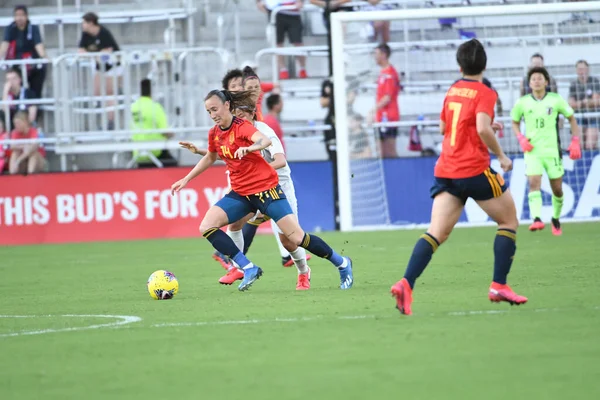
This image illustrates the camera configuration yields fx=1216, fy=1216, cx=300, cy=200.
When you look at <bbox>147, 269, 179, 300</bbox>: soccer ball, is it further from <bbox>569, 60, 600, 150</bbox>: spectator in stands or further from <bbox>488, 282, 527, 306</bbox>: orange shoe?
<bbox>569, 60, 600, 150</bbox>: spectator in stands

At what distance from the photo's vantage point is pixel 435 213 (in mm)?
8523


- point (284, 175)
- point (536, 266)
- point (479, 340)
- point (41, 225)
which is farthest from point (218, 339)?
point (41, 225)

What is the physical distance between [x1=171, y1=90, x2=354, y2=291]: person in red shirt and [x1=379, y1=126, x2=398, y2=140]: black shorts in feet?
32.1

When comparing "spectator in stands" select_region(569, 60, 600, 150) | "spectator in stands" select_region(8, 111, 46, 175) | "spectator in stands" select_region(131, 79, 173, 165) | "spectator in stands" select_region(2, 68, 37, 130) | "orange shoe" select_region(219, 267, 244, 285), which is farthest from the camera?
"spectator in stands" select_region(2, 68, 37, 130)

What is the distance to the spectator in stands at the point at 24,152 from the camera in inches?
842

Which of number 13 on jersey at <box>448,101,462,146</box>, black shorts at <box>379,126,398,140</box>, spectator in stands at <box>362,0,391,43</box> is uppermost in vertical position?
spectator in stands at <box>362,0,391,43</box>

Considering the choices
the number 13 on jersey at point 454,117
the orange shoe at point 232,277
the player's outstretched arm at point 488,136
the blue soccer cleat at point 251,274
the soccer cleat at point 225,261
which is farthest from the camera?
the soccer cleat at point 225,261

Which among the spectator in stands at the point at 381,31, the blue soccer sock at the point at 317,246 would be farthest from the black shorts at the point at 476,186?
the spectator in stands at the point at 381,31

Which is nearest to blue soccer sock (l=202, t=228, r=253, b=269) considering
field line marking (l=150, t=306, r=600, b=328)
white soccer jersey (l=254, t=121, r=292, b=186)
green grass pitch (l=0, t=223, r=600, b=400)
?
green grass pitch (l=0, t=223, r=600, b=400)

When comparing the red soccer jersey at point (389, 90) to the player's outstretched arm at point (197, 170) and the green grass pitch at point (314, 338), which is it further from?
the player's outstretched arm at point (197, 170)

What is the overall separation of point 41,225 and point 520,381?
16009 millimetres

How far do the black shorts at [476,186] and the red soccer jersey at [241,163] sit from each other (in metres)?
2.38

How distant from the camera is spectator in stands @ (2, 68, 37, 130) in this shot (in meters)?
21.8

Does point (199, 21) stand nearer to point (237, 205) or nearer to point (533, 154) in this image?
point (533, 154)
